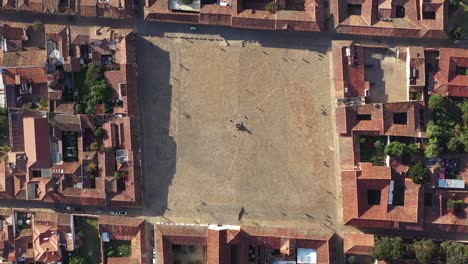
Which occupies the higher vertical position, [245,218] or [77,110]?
[77,110]

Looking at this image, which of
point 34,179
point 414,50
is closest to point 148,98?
point 34,179

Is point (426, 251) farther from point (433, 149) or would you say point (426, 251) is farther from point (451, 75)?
point (451, 75)

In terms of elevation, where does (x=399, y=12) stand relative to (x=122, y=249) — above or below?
above

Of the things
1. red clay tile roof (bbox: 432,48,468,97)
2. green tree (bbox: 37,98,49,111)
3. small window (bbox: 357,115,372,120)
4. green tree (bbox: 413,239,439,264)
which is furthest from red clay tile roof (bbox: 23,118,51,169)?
red clay tile roof (bbox: 432,48,468,97)

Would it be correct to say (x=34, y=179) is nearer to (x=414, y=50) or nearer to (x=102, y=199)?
(x=102, y=199)

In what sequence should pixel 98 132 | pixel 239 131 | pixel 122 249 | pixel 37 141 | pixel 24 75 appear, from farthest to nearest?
pixel 122 249 → pixel 239 131 → pixel 24 75 → pixel 98 132 → pixel 37 141

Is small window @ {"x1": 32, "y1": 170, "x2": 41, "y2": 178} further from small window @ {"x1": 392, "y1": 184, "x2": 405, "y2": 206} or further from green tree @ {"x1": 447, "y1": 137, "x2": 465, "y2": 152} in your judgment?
green tree @ {"x1": 447, "y1": 137, "x2": 465, "y2": 152}

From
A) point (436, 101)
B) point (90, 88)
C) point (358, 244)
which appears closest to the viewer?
point (436, 101)

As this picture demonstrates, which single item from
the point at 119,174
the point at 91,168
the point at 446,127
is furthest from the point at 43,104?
the point at 446,127
